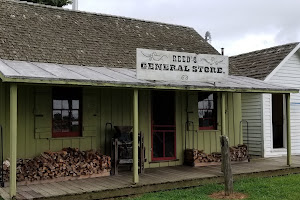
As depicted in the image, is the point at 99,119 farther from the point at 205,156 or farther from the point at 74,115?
the point at 205,156

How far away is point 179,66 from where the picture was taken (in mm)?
8500

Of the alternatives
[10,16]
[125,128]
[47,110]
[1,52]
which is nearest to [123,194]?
[125,128]

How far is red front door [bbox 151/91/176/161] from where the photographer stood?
10.3m

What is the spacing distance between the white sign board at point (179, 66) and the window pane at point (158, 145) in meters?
2.30

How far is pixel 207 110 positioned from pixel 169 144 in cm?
172

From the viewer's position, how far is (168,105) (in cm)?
1057

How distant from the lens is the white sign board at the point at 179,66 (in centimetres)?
803

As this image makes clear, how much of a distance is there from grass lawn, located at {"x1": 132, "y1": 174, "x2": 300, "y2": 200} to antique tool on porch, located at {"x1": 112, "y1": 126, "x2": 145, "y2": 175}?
1.56 metres

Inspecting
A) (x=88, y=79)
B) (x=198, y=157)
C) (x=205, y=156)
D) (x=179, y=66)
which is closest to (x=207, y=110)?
(x=205, y=156)

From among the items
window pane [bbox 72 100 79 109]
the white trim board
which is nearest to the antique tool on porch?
window pane [bbox 72 100 79 109]

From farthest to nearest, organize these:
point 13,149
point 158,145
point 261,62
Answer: point 261,62 < point 158,145 < point 13,149

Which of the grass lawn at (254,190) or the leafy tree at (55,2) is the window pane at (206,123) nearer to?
the grass lawn at (254,190)

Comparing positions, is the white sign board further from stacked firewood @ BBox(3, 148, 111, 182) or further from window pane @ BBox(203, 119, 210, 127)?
window pane @ BBox(203, 119, 210, 127)

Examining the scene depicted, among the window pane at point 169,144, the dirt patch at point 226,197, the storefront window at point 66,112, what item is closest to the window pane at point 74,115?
the storefront window at point 66,112
